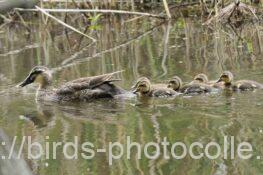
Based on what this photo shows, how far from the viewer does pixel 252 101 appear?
5109 mm

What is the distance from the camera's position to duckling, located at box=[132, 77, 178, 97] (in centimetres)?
555

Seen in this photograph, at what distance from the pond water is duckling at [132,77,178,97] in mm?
117

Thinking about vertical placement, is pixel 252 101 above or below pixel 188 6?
below

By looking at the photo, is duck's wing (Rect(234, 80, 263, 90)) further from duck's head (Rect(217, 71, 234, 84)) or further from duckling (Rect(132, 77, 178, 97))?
duckling (Rect(132, 77, 178, 97))

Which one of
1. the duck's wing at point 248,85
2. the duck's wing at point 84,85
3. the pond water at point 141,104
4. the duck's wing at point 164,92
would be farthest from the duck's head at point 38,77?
the duck's wing at point 248,85

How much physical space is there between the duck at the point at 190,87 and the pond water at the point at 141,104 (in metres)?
0.13

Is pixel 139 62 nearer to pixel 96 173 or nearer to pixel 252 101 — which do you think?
pixel 252 101

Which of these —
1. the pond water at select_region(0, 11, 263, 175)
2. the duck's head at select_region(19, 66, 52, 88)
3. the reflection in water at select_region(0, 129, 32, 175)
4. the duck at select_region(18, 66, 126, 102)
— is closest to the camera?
the reflection in water at select_region(0, 129, 32, 175)

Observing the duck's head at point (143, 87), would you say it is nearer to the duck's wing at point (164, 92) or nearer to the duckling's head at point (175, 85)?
the duck's wing at point (164, 92)

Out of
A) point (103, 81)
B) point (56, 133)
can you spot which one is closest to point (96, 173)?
point (56, 133)

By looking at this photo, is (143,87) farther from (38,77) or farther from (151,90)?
(38,77)

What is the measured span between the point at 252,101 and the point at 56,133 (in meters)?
1.74

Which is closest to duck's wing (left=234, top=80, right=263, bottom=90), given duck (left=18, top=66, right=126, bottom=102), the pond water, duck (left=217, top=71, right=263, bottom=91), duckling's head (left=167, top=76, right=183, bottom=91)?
duck (left=217, top=71, right=263, bottom=91)

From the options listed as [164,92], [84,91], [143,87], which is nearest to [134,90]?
[143,87]
